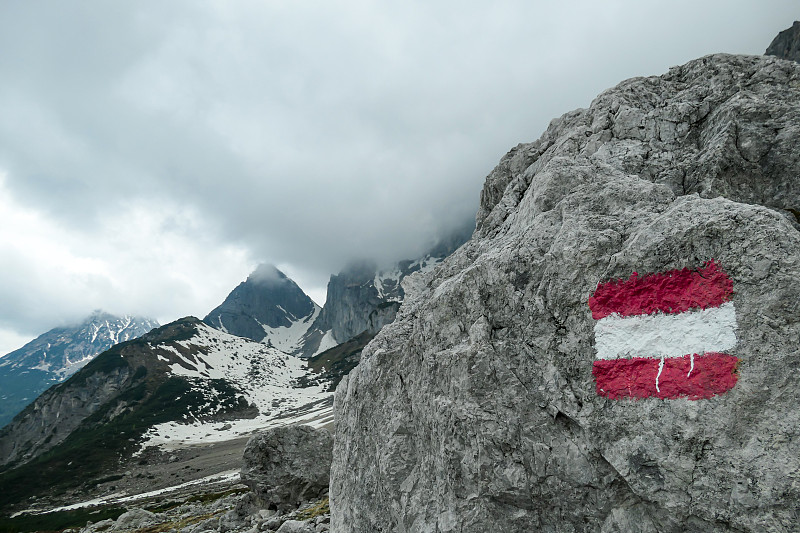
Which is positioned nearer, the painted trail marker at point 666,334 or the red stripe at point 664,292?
the painted trail marker at point 666,334

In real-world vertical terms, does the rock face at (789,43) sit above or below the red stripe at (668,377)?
above

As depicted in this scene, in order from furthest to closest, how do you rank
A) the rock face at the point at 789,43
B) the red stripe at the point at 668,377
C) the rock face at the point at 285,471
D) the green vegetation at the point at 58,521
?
the rock face at the point at 789,43
the green vegetation at the point at 58,521
the rock face at the point at 285,471
the red stripe at the point at 668,377

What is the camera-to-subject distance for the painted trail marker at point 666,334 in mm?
6820

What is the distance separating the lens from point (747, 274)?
6.72m

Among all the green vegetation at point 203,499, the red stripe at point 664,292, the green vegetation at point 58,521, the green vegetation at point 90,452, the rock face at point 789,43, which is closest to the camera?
the red stripe at point 664,292

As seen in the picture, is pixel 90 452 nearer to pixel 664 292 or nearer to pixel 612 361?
pixel 612 361

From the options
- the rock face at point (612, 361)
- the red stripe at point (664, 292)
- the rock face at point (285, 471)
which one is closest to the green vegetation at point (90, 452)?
the rock face at point (285, 471)

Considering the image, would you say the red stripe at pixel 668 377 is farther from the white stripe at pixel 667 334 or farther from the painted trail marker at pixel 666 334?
the white stripe at pixel 667 334

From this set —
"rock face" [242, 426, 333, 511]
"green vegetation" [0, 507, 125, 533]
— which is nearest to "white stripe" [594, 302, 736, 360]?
"rock face" [242, 426, 333, 511]

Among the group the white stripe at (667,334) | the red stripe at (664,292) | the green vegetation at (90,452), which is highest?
the red stripe at (664,292)

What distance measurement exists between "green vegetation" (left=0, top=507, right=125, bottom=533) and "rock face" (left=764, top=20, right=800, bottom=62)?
210 meters

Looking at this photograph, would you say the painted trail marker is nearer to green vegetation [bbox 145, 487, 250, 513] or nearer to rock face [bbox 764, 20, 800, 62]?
green vegetation [bbox 145, 487, 250, 513]

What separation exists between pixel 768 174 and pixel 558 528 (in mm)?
10615

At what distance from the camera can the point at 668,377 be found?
7.20 m
